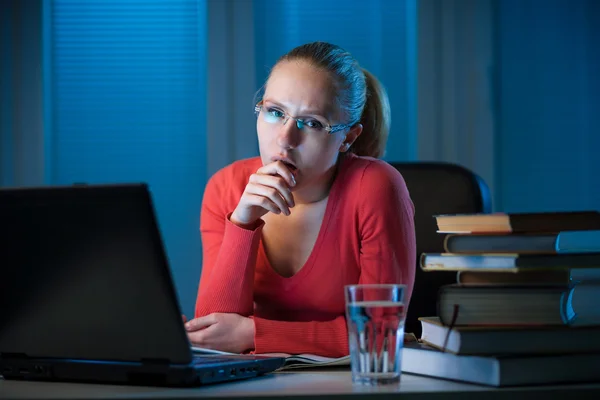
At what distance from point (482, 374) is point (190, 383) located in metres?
0.33

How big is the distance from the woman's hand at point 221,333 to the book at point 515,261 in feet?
1.80

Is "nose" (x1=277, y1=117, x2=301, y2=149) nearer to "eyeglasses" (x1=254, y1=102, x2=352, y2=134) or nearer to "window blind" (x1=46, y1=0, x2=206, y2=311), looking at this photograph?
"eyeglasses" (x1=254, y1=102, x2=352, y2=134)

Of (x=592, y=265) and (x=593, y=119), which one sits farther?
(x=593, y=119)

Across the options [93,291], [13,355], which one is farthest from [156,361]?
[13,355]

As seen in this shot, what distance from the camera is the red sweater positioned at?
1.53m

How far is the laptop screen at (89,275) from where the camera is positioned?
811mm

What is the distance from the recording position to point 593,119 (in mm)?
3057

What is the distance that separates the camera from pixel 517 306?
0.88m

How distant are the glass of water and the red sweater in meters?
0.64

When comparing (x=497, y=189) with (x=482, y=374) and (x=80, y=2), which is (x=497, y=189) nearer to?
(x=80, y=2)

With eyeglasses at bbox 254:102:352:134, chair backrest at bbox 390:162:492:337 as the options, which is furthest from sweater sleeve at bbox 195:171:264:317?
chair backrest at bbox 390:162:492:337

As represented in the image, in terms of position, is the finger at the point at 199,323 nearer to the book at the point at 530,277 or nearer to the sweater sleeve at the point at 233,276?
the sweater sleeve at the point at 233,276

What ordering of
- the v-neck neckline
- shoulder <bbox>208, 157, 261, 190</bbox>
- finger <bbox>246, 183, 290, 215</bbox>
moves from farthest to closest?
1. shoulder <bbox>208, 157, 261, 190</bbox>
2. the v-neck neckline
3. finger <bbox>246, 183, 290, 215</bbox>

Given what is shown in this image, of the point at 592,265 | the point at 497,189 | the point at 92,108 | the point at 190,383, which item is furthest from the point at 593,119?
the point at 190,383
